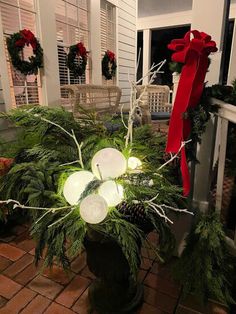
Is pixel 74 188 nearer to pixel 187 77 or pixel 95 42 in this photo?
pixel 187 77

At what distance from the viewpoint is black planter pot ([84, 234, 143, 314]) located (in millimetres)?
872

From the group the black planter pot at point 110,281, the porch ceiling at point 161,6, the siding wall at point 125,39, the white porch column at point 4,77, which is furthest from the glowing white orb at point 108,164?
the porch ceiling at point 161,6

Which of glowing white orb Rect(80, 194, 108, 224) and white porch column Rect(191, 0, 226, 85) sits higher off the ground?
white porch column Rect(191, 0, 226, 85)

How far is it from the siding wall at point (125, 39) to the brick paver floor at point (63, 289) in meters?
4.03

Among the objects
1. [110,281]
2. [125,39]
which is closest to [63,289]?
[110,281]

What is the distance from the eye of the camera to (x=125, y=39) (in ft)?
16.3

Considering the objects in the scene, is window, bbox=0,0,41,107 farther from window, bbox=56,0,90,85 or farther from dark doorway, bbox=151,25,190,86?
dark doorway, bbox=151,25,190,86

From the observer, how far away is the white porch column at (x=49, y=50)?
2.77 meters

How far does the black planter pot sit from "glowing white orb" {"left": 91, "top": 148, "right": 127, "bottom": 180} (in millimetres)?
230

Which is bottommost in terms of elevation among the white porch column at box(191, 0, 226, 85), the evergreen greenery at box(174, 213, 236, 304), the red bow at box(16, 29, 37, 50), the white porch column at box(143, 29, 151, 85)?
the evergreen greenery at box(174, 213, 236, 304)

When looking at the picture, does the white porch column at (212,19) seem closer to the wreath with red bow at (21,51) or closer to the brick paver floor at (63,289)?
the brick paver floor at (63,289)

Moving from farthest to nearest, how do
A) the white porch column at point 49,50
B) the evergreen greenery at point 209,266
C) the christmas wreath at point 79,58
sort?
the christmas wreath at point 79,58 < the white porch column at point 49,50 < the evergreen greenery at point 209,266

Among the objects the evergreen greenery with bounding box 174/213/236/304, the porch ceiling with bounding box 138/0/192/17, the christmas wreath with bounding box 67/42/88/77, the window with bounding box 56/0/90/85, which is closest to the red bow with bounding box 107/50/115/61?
the window with bounding box 56/0/90/85

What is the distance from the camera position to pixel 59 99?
3221 mm
